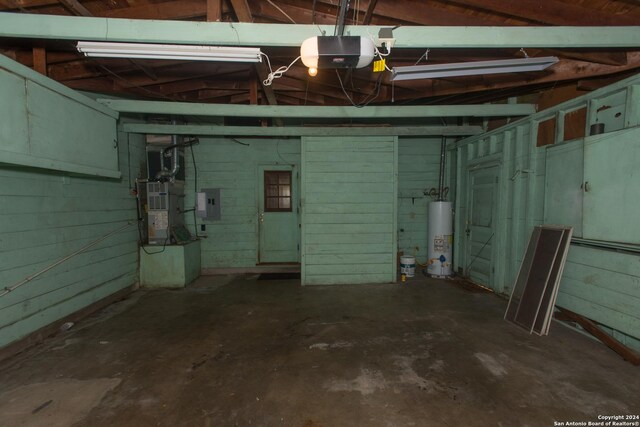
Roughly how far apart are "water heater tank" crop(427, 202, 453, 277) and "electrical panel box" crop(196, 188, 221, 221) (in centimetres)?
425

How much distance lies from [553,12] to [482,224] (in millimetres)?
3011

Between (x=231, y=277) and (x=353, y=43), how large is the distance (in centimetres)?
459

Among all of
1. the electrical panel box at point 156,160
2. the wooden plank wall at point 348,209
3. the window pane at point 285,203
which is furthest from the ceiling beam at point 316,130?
the window pane at point 285,203

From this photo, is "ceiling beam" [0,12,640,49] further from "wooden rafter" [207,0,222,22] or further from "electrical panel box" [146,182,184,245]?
"electrical panel box" [146,182,184,245]

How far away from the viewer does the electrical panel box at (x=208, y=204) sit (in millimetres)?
5516

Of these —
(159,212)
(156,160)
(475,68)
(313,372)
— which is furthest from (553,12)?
(156,160)

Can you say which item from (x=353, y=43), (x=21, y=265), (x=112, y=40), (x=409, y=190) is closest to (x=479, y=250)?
(x=409, y=190)

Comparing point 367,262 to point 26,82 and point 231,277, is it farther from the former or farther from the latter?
point 26,82

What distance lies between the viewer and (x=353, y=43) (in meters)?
2.09

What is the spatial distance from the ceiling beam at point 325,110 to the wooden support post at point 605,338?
2.57m

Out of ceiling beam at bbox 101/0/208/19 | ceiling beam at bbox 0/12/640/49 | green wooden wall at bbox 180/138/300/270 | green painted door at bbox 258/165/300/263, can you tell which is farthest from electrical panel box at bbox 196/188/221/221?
ceiling beam at bbox 0/12/640/49

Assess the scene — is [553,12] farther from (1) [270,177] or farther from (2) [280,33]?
(1) [270,177]

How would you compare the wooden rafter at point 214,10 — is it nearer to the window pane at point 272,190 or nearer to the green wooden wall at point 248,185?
the green wooden wall at point 248,185

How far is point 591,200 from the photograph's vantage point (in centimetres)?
278
